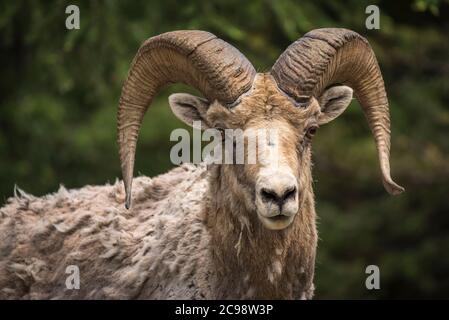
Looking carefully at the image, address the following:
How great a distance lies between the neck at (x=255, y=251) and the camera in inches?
400

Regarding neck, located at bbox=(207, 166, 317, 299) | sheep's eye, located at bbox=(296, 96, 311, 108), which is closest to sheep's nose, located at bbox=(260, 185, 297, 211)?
neck, located at bbox=(207, 166, 317, 299)

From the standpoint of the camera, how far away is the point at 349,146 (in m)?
27.4

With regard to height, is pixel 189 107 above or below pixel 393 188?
above

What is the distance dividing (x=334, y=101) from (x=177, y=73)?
64.0 inches

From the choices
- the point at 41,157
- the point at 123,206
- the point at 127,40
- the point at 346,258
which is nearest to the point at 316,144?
the point at 346,258

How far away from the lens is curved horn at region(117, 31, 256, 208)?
34.2 ft

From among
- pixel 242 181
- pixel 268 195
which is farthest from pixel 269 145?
pixel 268 195

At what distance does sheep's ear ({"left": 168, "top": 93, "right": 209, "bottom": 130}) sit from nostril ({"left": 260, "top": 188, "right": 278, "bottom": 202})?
1.61 m

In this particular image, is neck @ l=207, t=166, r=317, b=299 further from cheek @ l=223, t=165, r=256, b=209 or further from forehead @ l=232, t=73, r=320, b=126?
forehead @ l=232, t=73, r=320, b=126

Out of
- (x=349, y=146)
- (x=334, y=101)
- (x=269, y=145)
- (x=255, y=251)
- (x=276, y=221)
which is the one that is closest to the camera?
(x=276, y=221)

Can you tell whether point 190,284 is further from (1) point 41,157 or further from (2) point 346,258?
(2) point 346,258

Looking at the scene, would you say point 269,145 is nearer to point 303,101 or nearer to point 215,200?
point 303,101

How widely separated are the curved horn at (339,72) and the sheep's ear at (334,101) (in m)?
0.09

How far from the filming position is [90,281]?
11469 mm
